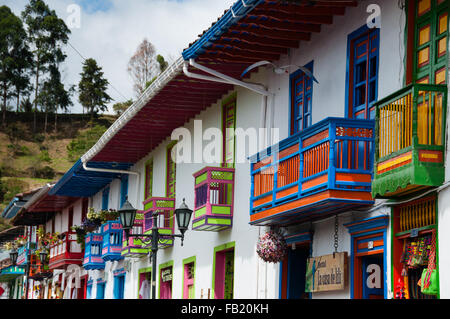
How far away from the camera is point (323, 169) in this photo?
10773 millimetres

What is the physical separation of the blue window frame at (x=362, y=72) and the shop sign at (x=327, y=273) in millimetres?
1986

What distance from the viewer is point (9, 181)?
3543 inches

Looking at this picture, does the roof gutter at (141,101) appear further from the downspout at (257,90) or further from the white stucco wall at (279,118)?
the white stucco wall at (279,118)

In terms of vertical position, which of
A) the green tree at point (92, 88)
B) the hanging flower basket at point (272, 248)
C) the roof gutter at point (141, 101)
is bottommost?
the hanging flower basket at point (272, 248)

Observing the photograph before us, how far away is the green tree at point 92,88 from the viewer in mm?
96250

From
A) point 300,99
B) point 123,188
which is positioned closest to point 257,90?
point 300,99

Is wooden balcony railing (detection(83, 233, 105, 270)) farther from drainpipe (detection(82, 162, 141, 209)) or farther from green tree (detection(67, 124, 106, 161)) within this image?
green tree (detection(67, 124, 106, 161))

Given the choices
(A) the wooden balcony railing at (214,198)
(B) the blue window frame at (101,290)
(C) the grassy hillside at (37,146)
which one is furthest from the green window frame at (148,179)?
(C) the grassy hillside at (37,146)

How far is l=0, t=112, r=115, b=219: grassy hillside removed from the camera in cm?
9306

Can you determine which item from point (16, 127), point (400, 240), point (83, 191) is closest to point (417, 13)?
point (400, 240)

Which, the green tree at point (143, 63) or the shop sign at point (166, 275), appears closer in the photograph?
the shop sign at point (166, 275)

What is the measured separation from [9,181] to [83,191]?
63266mm

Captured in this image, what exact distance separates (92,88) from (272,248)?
86.6 m
